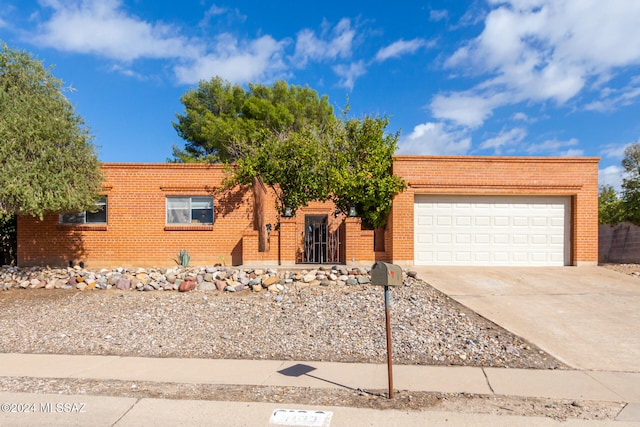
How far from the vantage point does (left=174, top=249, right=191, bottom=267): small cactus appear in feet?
50.2

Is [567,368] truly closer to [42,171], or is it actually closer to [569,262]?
[569,262]

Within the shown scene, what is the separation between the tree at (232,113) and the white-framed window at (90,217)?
315 inches

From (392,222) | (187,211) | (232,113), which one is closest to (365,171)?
(392,222)

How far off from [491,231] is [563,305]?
531cm

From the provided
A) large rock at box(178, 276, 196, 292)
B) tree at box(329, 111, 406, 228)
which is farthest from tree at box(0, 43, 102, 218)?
tree at box(329, 111, 406, 228)

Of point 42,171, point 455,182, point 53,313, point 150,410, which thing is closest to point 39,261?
point 42,171

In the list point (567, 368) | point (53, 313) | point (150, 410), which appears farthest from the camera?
point (53, 313)

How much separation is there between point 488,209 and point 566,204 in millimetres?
2637

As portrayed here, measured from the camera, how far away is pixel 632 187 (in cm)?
1708

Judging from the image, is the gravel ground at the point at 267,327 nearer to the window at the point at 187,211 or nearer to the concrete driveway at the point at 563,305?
the concrete driveway at the point at 563,305

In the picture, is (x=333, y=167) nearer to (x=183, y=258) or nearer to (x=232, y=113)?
(x=183, y=258)

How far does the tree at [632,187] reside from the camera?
16.9 m

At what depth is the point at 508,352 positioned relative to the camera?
23.9ft

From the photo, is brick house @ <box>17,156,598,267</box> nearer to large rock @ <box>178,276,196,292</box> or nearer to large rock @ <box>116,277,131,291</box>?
large rock @ <box>178,276,196,292</box>
